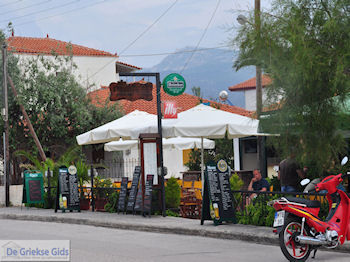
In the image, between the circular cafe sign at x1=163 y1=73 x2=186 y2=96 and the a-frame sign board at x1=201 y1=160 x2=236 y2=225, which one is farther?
the circular cafe sign at x1=163 y1=73 x2=186 y2=96

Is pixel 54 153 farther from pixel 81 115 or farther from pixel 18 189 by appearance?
pixel 18 189

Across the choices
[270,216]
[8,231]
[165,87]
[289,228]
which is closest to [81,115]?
[165,87]

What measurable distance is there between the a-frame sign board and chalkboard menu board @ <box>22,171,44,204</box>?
7.67 meters

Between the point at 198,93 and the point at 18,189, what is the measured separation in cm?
1656

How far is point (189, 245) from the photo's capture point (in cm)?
1124

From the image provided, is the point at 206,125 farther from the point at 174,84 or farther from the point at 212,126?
the point at 174,84

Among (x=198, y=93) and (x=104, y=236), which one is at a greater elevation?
(x=198, y=93)

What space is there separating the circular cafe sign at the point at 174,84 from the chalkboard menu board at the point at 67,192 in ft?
13.4

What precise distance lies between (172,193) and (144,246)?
17.8ft

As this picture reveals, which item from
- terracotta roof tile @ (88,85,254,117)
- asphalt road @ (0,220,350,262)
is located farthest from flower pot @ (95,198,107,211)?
terracotta roof tile @ (88,85,254,117)

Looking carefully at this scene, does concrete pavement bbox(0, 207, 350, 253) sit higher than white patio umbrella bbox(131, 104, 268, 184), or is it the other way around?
white patio umbrella bbox(131, 104, 268, 184)

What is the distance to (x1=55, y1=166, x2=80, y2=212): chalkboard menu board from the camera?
17.9 metres

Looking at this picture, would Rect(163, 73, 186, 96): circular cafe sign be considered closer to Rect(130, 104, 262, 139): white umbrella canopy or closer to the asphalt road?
Rect(130, 104, 262, 139): white umbrella canopy

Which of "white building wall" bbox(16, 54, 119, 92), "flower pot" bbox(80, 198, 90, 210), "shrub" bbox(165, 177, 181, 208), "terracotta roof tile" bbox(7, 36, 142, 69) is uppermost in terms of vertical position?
"terracotta roof tile" bbox(7, 36, 142, 69)
